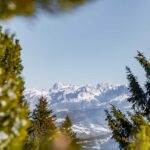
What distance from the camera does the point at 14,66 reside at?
80.9ft

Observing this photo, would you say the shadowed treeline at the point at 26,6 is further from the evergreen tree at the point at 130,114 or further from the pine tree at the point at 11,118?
the evergreen tree at the point at 130,114

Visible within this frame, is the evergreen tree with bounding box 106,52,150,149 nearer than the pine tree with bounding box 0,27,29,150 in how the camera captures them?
No

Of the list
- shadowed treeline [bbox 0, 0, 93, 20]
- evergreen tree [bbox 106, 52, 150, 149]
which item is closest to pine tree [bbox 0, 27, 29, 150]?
shadowed treeline [bbox 0, 0, 93, 20]

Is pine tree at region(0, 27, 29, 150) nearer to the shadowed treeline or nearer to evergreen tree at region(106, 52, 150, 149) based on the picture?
the shadowed treeline

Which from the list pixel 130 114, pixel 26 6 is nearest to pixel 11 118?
pixel 26 6

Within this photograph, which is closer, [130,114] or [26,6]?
[26,6]

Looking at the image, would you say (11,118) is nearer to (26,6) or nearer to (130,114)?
(26,6)

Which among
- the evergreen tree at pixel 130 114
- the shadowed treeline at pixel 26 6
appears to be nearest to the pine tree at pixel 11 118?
the shadowed treeline at pixel 26 6

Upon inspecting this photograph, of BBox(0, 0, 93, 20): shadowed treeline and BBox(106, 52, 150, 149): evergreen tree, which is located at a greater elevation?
BBox(106, 52, 150, 149): evergreen tree

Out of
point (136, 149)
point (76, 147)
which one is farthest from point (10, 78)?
point (136, 149)

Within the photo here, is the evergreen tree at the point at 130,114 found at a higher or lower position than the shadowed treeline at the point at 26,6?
higher

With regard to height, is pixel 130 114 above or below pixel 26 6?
above

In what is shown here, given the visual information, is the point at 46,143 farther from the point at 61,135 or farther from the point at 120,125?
the point at 120,125

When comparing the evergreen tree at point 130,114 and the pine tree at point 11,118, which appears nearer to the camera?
the pine tree at point 11,118
